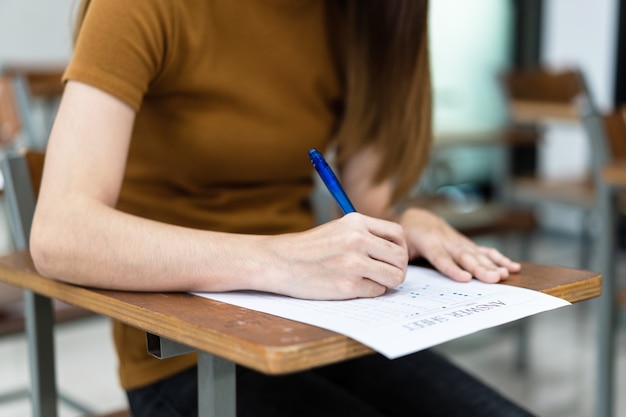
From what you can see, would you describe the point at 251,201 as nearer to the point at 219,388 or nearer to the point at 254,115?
the point at 254,115

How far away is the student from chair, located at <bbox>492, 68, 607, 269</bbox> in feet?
6.16

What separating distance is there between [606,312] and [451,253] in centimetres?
91

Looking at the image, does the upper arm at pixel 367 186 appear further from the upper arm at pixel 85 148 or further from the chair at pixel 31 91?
the chair at pixel 31 91

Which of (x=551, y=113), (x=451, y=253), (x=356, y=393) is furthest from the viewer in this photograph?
(x=551, y=113)

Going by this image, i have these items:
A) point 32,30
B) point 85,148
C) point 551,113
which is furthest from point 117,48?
point 32,30

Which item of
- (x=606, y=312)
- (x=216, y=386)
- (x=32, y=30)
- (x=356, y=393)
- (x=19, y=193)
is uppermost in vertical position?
(x=32, y=30)

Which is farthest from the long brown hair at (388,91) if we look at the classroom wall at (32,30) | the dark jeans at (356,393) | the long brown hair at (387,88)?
the classroom wall at (32,30)

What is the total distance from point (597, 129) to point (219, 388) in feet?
4.39

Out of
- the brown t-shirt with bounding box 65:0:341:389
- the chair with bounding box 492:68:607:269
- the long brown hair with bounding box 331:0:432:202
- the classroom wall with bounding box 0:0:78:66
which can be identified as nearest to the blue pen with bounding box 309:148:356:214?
the brown t-shirt with bounding box 65:0:341:389

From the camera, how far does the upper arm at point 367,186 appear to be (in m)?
1.23

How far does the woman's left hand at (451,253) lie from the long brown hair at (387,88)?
0.64 feet

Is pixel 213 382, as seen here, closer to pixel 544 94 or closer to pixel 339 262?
pixel 339 262

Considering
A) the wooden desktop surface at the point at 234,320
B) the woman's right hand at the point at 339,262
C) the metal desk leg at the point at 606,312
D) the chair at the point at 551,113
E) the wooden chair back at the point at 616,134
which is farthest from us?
the chair at the point at 551,113

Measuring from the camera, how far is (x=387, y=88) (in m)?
1.17
